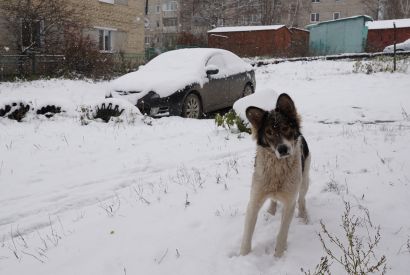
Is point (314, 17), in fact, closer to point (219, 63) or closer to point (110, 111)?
point (219, 63)

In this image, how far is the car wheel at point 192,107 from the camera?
9.22 m

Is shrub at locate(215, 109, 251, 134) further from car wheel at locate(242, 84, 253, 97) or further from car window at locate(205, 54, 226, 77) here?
car wheel at locate(242, 84, 253, 97)

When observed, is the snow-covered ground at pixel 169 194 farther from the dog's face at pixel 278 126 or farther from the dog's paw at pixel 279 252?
the dog's face at pixel 278 126

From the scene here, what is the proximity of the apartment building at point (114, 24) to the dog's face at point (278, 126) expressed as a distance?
1887 cm

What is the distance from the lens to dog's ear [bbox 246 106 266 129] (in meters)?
3.03

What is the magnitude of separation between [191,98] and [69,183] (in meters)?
4.94

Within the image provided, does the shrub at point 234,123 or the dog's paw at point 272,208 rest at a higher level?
the shrub at point 234,123

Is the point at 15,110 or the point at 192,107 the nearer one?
the point at 15,110

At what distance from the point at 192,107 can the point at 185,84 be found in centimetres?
68

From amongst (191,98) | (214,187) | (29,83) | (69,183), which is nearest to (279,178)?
(214,187)

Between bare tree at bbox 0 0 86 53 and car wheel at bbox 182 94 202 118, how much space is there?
1211 cm

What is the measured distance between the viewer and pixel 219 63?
35.4 feet

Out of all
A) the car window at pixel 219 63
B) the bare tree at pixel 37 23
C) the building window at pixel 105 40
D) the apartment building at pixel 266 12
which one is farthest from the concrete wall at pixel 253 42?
the car window at pixel 219 63

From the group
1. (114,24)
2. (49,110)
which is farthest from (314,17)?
(49,110)
